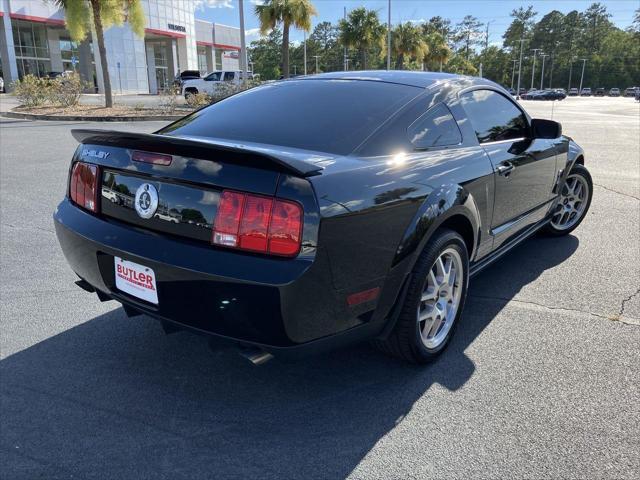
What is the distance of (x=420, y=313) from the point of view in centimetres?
278

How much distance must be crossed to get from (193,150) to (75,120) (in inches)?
716

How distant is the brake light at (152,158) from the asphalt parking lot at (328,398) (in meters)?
0.89

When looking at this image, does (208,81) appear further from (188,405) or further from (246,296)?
(246,296)

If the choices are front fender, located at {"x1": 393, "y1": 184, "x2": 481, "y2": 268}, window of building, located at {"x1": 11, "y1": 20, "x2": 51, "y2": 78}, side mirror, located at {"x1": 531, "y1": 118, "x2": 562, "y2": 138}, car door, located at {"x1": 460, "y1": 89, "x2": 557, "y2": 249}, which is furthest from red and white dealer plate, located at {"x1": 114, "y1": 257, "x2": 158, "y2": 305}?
window of building, located at {"x1": 11, "y1": 20, "x2": 51, "y2": 78}

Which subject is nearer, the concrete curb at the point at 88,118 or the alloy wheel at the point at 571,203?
Result: the alloy wheel at the point at 571,203

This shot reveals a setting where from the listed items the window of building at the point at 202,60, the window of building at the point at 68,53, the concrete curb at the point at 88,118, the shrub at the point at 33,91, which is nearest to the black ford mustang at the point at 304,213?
the concrete curb at the point at 88,118

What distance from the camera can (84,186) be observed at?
2738mm

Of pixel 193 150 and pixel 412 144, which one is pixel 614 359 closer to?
pixel 412 144

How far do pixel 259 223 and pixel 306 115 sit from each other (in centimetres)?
111

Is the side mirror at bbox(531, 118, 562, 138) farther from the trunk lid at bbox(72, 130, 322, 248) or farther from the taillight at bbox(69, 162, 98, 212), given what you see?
the taillight at bbox(69, 162, 98, 212)

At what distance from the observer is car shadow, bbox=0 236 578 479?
7.00 feet

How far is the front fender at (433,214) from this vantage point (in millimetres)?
2490

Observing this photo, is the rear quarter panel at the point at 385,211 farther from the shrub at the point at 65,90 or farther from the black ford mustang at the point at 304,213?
the shrub at the point at 65,90

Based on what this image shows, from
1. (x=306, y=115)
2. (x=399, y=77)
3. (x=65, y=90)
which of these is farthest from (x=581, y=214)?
(x=65, y=90)
